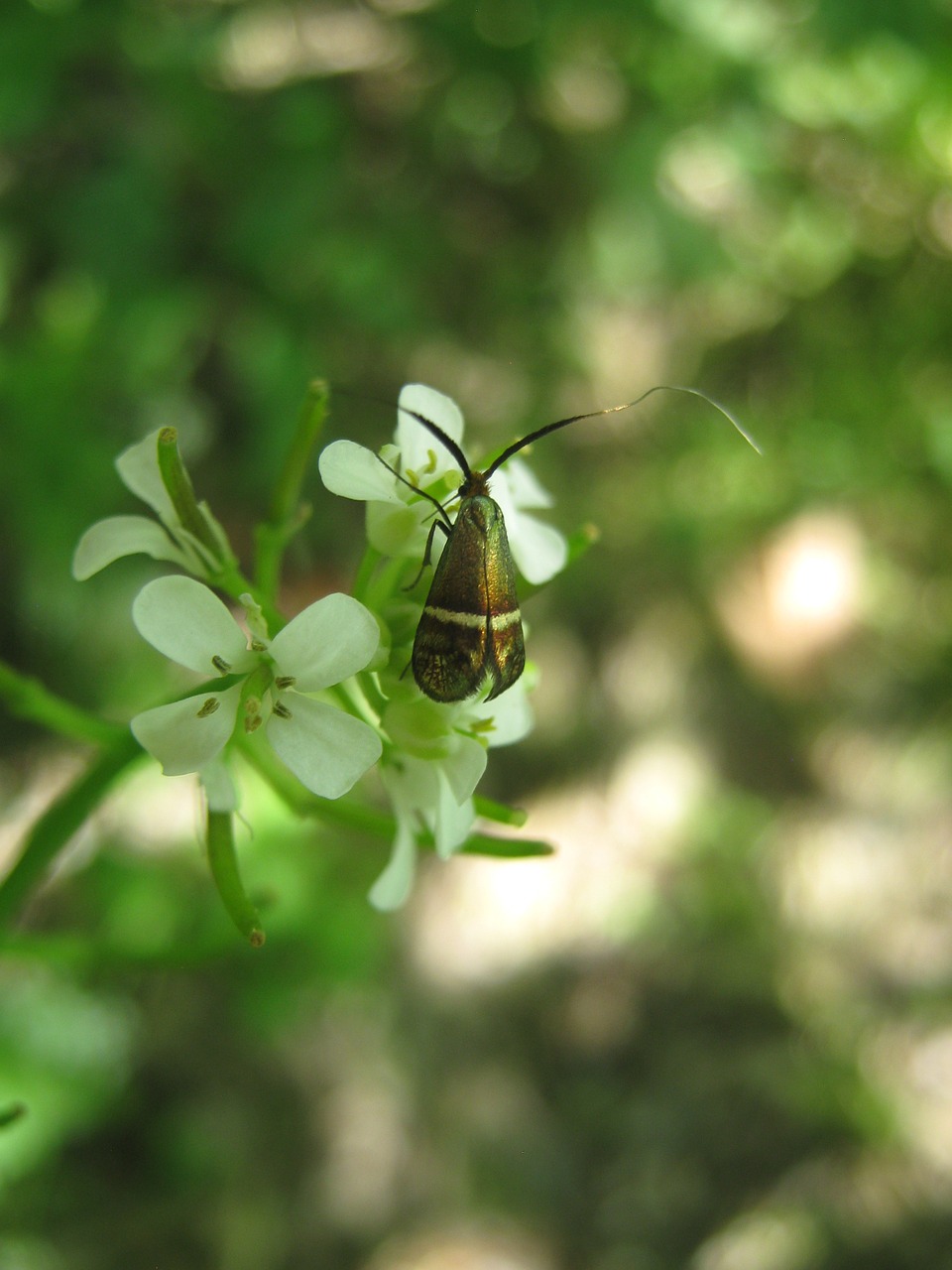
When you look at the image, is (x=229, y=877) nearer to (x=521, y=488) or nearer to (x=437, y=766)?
(x=437, y=766)

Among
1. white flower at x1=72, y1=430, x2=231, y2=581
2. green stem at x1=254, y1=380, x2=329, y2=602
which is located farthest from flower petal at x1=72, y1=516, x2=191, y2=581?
green stem at x1=254, y1=380, x2=329, y2=602

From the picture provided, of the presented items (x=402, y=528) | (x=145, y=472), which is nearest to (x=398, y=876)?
(x=402, y=528)

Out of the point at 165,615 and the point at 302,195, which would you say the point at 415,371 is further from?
the point at 165,615

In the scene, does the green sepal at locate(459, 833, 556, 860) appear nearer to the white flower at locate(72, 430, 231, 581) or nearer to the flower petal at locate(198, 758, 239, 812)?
the flower petal at locate(198, 758, 239, 812)

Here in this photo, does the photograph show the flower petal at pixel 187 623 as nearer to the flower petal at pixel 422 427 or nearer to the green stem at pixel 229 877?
the green stem at pixel 229 877

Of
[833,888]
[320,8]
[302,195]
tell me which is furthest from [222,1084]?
[320,8]

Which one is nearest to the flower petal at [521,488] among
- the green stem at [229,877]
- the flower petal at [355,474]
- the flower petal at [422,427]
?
the flower petal at [422,427]
